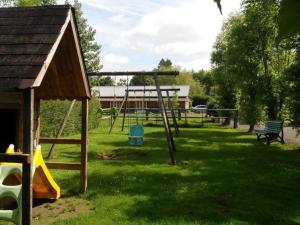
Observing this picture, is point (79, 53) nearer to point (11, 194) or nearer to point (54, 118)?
point (11, 194)

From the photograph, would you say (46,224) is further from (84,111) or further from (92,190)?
(84,111)

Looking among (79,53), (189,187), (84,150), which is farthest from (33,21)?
(189,187)

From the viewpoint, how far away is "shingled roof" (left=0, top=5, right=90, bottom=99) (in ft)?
19.1

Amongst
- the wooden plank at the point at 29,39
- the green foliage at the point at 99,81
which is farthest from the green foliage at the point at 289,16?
the green foliage at the point at 99,81

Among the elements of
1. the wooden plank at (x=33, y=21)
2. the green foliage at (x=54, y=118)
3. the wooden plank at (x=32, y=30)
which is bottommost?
the green foliage at (x=54, y=118)

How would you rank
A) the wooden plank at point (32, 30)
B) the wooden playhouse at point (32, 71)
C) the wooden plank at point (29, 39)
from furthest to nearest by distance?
the wooden plank at point (32, 30)
the wooden plank at point (29, 39)
the wooden playhouse at point (32, 71)

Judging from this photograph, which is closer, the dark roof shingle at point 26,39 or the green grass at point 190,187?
the dark roof shingle at point 26,39

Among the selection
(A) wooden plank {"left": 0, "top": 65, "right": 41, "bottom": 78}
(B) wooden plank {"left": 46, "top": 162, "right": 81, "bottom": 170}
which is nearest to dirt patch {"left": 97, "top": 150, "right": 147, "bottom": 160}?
(B) wooden plank {"left": 46, "top": 162, "right": 81, "bottom": 170}

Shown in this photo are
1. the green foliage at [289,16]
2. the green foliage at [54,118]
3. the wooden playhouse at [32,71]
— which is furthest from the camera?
the green foliage at [54,118]

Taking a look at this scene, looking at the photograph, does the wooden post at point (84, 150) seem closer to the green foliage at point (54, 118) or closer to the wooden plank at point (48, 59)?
the wooden plank at point (48, 59)

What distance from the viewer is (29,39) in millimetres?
6777

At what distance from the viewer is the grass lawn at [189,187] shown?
7496 mm

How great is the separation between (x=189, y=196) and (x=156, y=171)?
122 inches

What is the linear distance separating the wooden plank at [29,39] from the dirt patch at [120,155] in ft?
28.2
